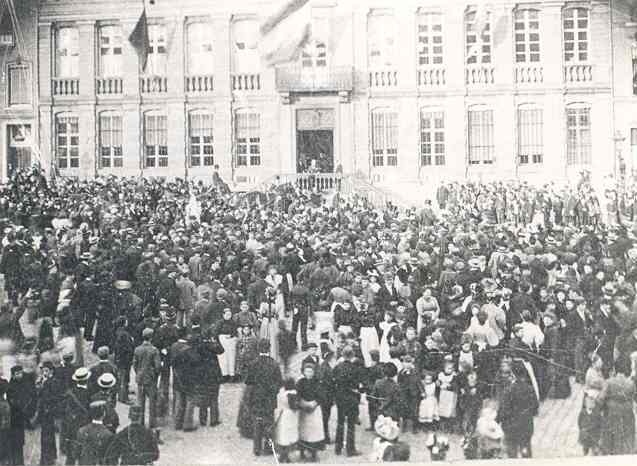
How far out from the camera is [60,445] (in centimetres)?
764

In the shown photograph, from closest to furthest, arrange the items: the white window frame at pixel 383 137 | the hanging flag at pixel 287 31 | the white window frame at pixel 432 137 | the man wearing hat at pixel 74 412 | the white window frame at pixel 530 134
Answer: the man wearing hat at pixel 74 412, the hanging flag at pixel 287 31, the white window frame at pixel 530 134, the white window frame at pixel 432 137, the white window frame at pixel 383 137

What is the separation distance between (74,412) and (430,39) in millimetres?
8177

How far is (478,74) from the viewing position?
12.9 metres

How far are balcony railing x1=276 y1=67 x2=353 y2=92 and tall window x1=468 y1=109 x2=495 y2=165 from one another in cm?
234

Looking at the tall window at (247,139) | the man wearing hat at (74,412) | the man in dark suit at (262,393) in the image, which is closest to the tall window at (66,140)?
the tall window at (247,139)

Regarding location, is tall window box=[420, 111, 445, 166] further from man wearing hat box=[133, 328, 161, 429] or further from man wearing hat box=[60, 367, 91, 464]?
man wearing hat box=[60, 367, 91, 464]

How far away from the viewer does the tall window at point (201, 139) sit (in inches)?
494

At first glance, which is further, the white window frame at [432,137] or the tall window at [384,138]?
the tall window at [384,138]

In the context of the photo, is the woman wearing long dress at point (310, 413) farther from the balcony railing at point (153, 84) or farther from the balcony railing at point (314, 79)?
the balcony railing at point (314, 79)

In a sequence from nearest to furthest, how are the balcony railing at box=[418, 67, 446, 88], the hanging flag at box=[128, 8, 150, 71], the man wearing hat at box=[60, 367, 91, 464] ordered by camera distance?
the man wearing hat at box=[60, 367, 91, 464]
the hanging flag at box=[128, 8, 150, 71]
the balcony railing at box=[418, 67, 446, 88]

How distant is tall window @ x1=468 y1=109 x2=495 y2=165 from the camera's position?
12523 mm

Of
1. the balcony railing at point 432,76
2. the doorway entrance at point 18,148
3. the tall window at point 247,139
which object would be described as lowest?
the doorway entrance at point 18,148

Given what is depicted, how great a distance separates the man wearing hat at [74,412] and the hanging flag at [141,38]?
5.31 metres

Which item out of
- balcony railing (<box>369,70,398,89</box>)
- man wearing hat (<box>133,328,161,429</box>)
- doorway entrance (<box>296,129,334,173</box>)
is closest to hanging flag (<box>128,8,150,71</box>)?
doorway entrance (<box>296,129,334,173</box>)
